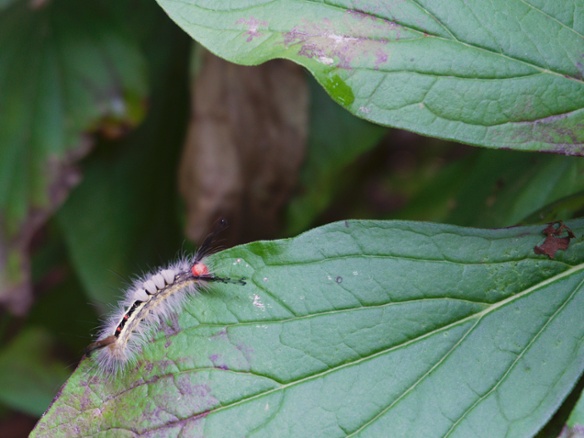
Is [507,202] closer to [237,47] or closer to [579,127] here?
[579,127]

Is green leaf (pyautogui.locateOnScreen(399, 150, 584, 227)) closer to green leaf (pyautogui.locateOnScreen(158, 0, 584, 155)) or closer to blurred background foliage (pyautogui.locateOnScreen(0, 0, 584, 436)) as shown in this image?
blurred background foliage (pyautogui.locateOnScreen(0, 0, 584, 436))

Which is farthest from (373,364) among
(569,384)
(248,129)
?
(248,129)

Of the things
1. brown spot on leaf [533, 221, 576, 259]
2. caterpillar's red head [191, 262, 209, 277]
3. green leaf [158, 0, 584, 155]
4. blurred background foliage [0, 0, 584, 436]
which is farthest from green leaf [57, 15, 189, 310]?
brown spot on leaf [533, 221, 576, 259]

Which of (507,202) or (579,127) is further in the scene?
(507,202)

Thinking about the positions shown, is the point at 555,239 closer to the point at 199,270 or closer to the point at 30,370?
the point at 199,270

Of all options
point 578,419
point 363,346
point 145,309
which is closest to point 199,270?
point 145,309

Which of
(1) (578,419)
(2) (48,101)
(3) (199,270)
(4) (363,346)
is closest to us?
(1) (578,419)
